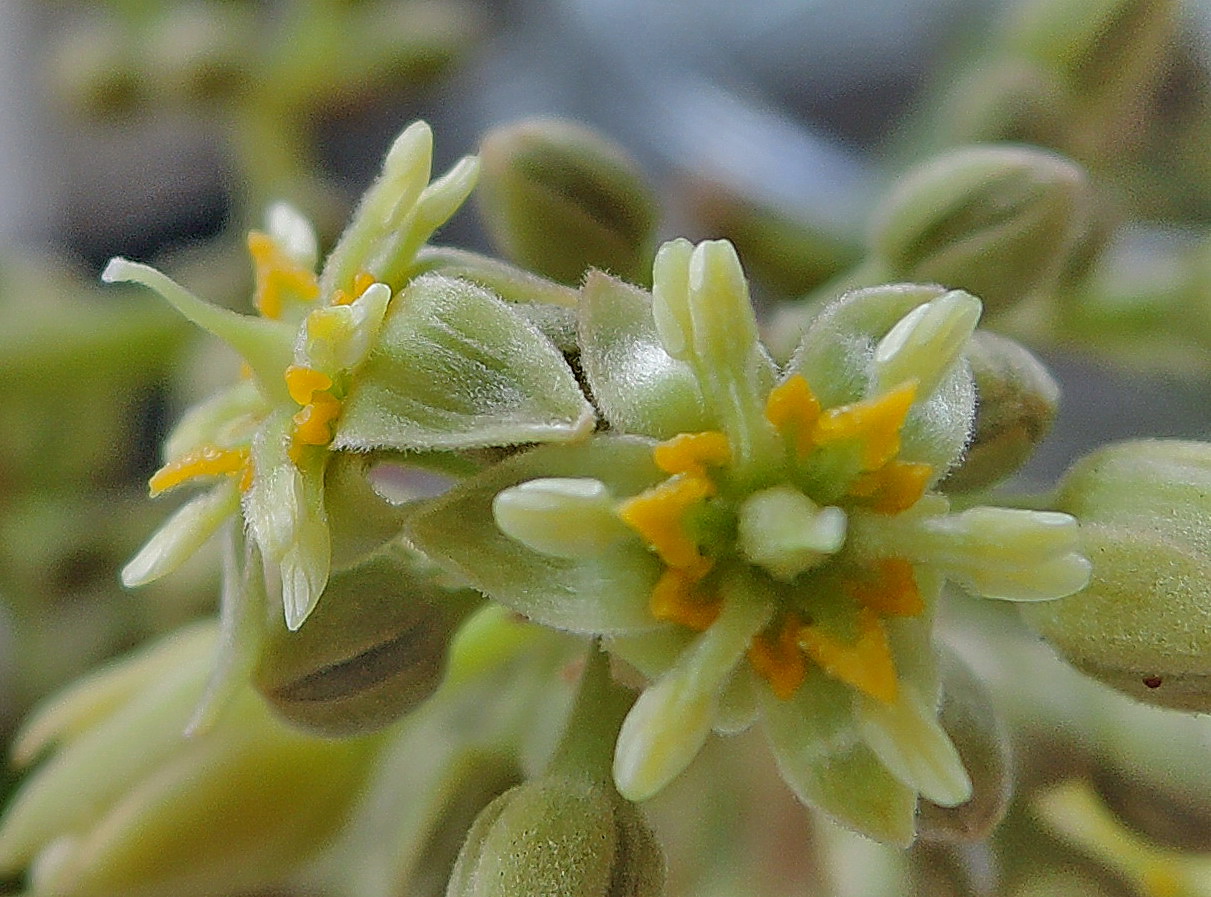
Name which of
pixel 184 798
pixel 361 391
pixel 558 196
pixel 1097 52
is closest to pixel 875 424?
pixel 361 391

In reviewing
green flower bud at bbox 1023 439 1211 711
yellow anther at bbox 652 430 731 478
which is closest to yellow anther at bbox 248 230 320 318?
yellow anther at bbox 652 430 731 478

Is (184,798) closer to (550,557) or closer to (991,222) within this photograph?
(550,557)

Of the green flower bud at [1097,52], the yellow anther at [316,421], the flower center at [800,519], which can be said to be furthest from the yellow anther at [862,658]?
the green flower bud at [1097,52]

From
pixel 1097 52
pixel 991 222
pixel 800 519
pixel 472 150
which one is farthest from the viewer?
pixel 472 150

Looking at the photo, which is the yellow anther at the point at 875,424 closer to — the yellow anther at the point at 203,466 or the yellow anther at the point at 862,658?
the yellow anther at the point at 862,658

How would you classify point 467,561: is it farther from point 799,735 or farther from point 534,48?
point 534,48
